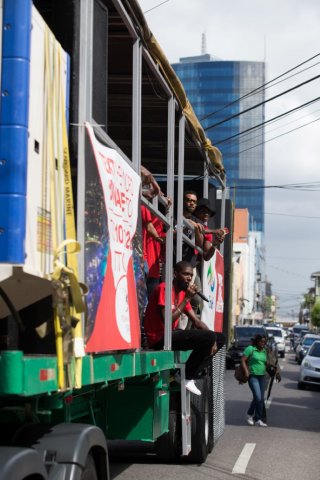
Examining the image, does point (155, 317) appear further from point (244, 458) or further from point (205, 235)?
point (244, 458)

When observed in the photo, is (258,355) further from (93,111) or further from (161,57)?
(93,111)

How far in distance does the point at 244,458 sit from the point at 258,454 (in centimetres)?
54

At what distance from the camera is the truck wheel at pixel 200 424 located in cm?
970

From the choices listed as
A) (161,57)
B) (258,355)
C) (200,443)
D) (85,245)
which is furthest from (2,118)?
(258,355)

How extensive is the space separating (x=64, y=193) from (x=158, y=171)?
6.56 m

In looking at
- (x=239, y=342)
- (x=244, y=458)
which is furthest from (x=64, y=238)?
(x=239, y=342)

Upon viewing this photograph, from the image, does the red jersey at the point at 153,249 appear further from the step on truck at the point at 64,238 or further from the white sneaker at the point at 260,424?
the white sneaker at the point at 260,424

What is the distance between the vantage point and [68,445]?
13.4ft

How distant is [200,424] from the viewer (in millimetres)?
9742

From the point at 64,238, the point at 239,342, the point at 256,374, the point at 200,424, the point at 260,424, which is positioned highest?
the point at 64,238

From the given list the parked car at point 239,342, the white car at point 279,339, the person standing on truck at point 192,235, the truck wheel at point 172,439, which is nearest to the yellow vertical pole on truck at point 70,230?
the truck wheel at point 172,439

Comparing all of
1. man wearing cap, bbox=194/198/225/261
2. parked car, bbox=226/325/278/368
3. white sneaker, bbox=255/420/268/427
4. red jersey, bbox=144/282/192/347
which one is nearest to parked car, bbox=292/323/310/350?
parked car, bbox=226/325/278/368

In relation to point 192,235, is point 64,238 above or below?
below

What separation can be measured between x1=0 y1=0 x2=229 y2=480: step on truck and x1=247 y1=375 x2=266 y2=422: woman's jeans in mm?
9338
